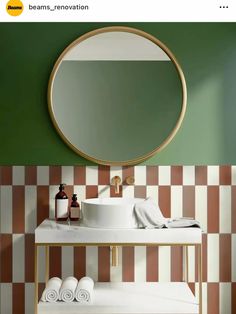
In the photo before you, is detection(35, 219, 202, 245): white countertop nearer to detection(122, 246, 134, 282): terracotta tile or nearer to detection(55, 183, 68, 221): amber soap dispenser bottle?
detection(55, 183, 68, 221): amber soap dispenser bottle

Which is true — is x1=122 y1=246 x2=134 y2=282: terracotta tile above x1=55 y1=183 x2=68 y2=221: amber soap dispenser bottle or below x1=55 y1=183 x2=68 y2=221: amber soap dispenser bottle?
below

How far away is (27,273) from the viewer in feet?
9.63

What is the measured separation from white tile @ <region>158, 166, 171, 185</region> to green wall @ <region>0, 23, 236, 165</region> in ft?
0.11

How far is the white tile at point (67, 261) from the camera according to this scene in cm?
293

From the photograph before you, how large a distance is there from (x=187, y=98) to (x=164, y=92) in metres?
0.14

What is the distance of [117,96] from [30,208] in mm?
844

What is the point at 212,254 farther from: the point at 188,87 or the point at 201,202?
the point at 188,87

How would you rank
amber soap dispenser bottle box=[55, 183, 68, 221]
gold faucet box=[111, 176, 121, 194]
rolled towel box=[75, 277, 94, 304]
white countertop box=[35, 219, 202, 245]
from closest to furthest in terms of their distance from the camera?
white countertop box=[35, 219, 202, 245], rolled towel box=[75, 277, 94, 304], amber soap dispenser bottle box=[55, 183, 68, 221], gold faucet box=[111, 176, 121, 194]

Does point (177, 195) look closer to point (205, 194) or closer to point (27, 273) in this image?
point (205, 194)

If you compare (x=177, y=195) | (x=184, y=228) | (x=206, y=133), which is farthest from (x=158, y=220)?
(x=206, y=133)
